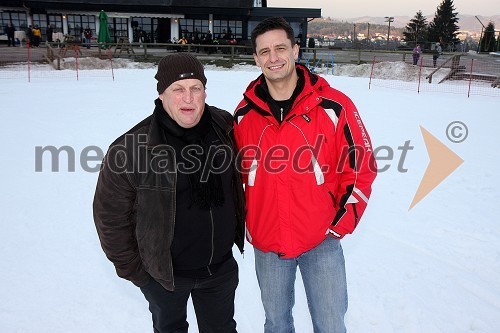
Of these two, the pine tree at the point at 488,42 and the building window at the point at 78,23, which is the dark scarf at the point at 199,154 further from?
the pine tree at the point at 488,42

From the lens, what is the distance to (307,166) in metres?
2.16

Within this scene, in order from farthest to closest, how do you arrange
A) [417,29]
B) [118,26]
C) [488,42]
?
[417,29], [488,42], [118,26]

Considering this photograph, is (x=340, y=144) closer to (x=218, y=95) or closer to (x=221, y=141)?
(x=221, y=141)

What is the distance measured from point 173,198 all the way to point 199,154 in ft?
0.86

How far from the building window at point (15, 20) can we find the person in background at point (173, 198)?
3340 cm

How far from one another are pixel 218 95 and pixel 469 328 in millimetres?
10130

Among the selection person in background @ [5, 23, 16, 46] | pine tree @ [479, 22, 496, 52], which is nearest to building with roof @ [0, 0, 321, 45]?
person in background @ [5, 23, 16, 46]

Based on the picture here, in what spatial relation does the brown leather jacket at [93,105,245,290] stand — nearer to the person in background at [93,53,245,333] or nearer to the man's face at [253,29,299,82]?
the person in background at [93,53,245,333]

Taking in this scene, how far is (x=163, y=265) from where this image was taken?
6.71ft

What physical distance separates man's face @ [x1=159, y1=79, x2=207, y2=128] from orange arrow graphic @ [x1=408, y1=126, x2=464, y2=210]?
13.0 feet

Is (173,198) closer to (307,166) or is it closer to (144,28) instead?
(307,166)

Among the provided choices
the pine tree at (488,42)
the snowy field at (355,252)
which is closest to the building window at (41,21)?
the snowy field at (355,252)

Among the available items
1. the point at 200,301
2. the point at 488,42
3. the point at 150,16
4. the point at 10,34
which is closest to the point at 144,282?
the point at 200,301

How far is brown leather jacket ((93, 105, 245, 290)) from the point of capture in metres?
1.94
